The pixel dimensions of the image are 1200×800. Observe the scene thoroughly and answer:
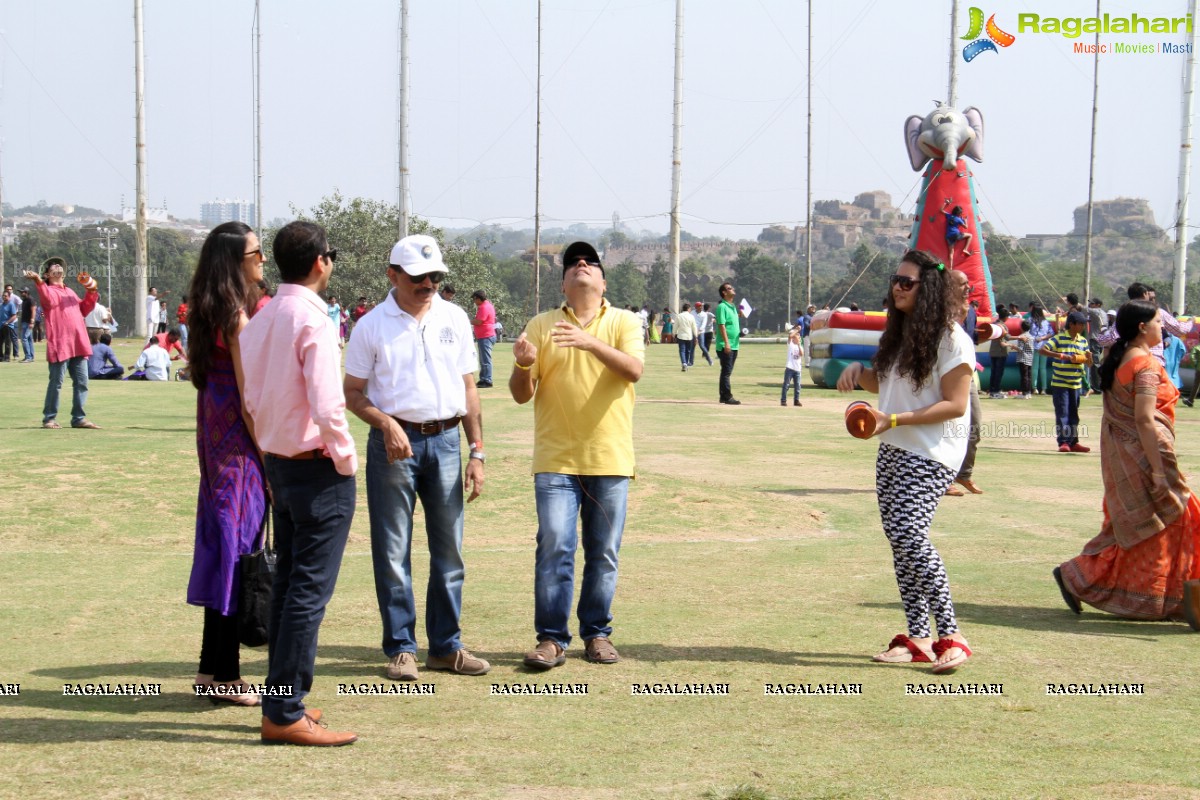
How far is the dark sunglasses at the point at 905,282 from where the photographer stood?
6129 mm

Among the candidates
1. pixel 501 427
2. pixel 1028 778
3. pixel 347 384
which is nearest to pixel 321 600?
pixel 347 384

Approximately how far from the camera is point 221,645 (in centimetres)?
534

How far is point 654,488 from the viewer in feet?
38.1

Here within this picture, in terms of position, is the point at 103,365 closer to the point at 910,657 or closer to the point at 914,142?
the point at 914,142

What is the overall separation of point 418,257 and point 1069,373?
487 inches

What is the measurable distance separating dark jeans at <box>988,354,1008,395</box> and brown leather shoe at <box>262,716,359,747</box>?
74.9ft

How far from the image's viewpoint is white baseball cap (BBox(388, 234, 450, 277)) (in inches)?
226

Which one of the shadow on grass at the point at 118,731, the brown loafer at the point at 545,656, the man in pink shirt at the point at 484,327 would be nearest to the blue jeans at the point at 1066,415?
the man in pink shirt at the point at 484,327

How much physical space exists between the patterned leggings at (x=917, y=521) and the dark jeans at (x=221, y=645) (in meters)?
3.01

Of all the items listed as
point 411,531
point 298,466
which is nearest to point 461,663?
point 411,531

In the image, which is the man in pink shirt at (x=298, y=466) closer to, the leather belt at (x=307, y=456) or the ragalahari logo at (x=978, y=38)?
the leather belt at (x=307, y=456)

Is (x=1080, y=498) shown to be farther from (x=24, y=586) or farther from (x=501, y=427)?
(x=24, y=586)

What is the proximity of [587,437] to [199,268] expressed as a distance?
6.28 ft

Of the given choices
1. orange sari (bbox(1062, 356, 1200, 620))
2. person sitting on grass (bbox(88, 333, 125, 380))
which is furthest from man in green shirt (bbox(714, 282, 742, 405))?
orange sari (bbox(1062, 356, 1200, 620))
